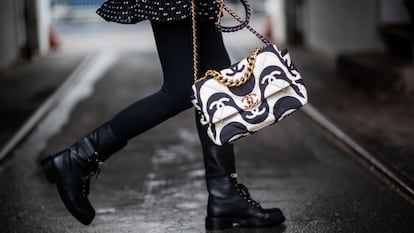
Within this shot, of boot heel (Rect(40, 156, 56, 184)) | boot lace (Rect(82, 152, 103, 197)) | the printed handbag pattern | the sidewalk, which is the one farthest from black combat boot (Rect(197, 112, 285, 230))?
the sidewalk

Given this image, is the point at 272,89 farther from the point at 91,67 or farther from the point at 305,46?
the point at 305,46

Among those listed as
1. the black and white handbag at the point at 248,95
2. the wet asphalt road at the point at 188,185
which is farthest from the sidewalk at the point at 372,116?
the black and white handbag at the point at 248,95

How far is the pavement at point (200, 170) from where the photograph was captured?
377 cm

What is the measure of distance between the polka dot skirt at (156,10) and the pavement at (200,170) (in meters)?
0.97

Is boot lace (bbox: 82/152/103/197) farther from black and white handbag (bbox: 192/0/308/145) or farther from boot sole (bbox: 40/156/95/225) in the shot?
black and white handbag (bbox: 192/0/308/145)

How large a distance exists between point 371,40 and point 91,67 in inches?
149

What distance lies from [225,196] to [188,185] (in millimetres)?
1038

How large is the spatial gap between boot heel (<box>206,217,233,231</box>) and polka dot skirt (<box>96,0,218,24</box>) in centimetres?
88

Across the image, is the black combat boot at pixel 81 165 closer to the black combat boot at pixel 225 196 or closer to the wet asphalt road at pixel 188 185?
the wet asphalt road at pixel 188 185

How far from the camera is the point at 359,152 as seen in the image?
5.18 meters

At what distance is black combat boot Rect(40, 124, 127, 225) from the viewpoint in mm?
3408

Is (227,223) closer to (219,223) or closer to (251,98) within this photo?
(219,223)

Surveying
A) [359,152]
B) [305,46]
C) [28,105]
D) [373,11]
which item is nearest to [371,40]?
[373,11]

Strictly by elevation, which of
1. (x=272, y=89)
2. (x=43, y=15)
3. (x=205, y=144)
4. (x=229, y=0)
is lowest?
(x=229, y=0)
